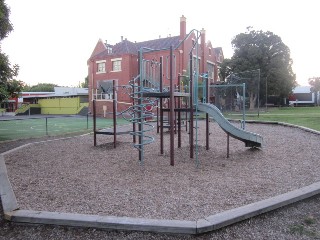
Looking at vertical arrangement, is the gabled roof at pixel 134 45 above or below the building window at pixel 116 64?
above

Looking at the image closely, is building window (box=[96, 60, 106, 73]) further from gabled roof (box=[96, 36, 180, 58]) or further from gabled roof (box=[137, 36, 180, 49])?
gabled roof (box=[137, 36, 180, 49])

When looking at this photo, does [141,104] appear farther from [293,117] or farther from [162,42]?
[162,42]

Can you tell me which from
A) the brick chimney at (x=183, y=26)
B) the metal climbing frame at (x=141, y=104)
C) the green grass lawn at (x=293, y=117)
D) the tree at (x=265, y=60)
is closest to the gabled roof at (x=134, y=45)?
the brick chimney at (x=183, y=26)

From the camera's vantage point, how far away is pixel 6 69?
11289 millimetres

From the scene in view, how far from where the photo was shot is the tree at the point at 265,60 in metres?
39.8

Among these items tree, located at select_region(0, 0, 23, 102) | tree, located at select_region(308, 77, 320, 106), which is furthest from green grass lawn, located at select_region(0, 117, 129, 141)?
tree, located at select_region(308, 77, 320, 106)

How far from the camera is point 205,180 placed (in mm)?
5719

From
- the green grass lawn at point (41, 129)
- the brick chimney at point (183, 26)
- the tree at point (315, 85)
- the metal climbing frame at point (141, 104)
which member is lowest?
the green grass lawn at point (41, 129)

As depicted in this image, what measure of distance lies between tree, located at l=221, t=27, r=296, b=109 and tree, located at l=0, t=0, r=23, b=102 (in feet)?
108

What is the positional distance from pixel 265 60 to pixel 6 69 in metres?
36.5

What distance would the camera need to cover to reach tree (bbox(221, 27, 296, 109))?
39.8 m

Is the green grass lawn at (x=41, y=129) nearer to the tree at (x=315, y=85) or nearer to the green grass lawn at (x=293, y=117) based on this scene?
the green grass lawn at (x=293, y=117)

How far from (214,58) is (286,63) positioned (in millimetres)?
10977

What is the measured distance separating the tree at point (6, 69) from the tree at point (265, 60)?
32887 mm
